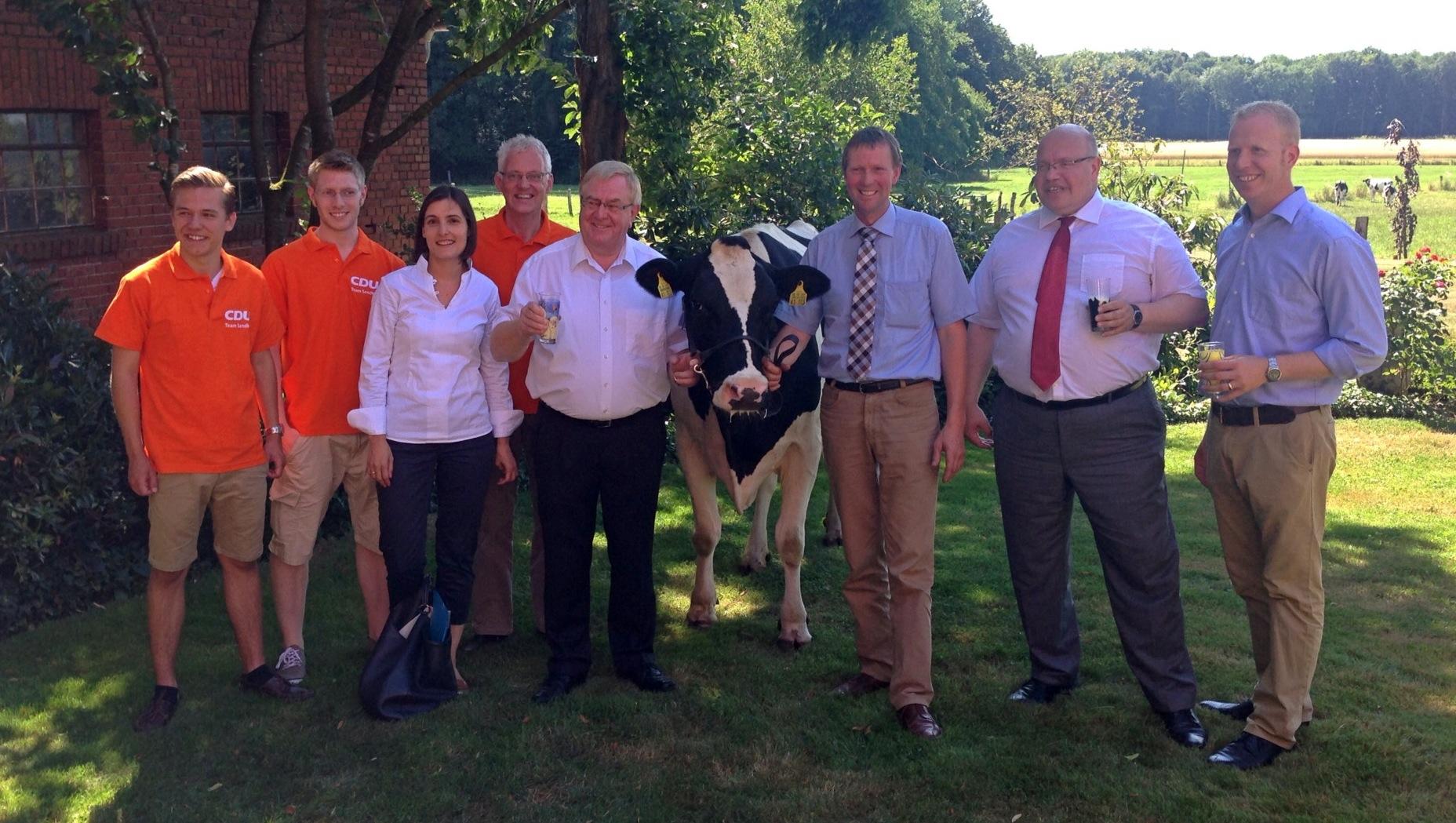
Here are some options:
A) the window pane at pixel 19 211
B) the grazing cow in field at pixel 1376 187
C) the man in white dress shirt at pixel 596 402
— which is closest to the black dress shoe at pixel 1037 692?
the man in white dress shirt at pixel 596 402

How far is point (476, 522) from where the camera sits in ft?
A: 16.9

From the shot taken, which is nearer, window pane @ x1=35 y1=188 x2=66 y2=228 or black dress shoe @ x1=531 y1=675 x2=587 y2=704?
black dress shoe @ x1=531 y1=675 x2=587 y2=704

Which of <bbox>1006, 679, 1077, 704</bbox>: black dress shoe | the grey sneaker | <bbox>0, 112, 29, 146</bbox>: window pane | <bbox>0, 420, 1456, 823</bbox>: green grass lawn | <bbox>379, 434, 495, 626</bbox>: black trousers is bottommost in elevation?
<bbox>0, 420, 1456, 823</bbox>: green grass lawn

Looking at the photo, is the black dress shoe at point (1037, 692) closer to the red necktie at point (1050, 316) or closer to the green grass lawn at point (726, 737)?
the green grass lawn at point (726, 737)

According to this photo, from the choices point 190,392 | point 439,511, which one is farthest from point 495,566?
point 190,392

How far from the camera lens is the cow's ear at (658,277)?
493 cm

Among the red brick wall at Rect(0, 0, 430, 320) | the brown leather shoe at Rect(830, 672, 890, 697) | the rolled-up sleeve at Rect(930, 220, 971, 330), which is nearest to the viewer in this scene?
the rolled-up sleeve at Rect(930, 220, 971, 330)

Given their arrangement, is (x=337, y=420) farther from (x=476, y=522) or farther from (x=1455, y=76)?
(x=1455, y=76)

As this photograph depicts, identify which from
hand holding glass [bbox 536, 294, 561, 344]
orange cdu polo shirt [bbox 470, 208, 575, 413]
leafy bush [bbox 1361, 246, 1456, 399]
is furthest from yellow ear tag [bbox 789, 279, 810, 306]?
leafy bush [bbox 1361, 246, 1456, 399]

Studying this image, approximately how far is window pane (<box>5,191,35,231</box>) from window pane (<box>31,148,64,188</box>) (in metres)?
0.14

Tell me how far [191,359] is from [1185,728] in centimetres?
399

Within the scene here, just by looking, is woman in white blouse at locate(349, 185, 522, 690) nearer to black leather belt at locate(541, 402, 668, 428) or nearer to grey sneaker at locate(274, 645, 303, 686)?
black leather belt at locate(541, 402, 668, 428)

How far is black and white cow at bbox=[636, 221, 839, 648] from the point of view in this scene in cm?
498

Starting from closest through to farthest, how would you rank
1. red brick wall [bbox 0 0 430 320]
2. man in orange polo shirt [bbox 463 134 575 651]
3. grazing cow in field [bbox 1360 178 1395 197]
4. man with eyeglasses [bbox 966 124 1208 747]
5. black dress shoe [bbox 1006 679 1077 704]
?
man with eyeglasses [bbox 966 124 1208 747] → black dress shoe [bbox 1006 679 1077 704] → man in orange polo shirt [bbox 463 134 575 651] → red brick wall [bbox 0 0 430 320] → grazing cow in field [bbox 1360 178 1395 197]
